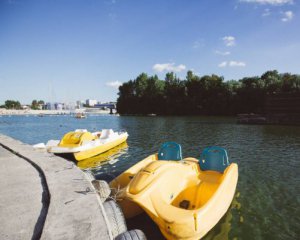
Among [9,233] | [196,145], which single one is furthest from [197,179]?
[196,145]

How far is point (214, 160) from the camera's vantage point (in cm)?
993

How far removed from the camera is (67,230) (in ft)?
13.2

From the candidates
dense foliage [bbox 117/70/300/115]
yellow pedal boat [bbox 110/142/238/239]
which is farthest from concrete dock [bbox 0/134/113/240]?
dense foliage [bbox 117/70/300/115]

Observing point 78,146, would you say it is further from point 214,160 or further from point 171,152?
point 214,160

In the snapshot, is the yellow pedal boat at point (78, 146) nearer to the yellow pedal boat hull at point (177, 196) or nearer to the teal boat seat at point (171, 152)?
the teal boat seat at point (171, 152)

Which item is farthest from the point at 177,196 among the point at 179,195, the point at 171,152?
the point at 171,152

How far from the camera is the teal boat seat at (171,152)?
1091 centimetres

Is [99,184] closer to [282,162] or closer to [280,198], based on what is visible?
[280,198]

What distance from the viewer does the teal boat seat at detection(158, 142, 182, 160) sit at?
1091 cm

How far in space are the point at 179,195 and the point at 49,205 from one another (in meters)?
4.10

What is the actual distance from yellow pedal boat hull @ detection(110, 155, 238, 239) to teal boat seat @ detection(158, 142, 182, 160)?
1661 millimetres

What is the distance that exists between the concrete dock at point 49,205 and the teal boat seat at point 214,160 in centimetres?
526

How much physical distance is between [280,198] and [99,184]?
24.6 ft

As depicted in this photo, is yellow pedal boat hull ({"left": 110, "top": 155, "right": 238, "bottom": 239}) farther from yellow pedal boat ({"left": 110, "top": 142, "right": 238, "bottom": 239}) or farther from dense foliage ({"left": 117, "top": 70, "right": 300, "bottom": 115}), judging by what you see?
dense foliage ({"left": 117, "top": 70, "right": 300, "bottom": 115})
